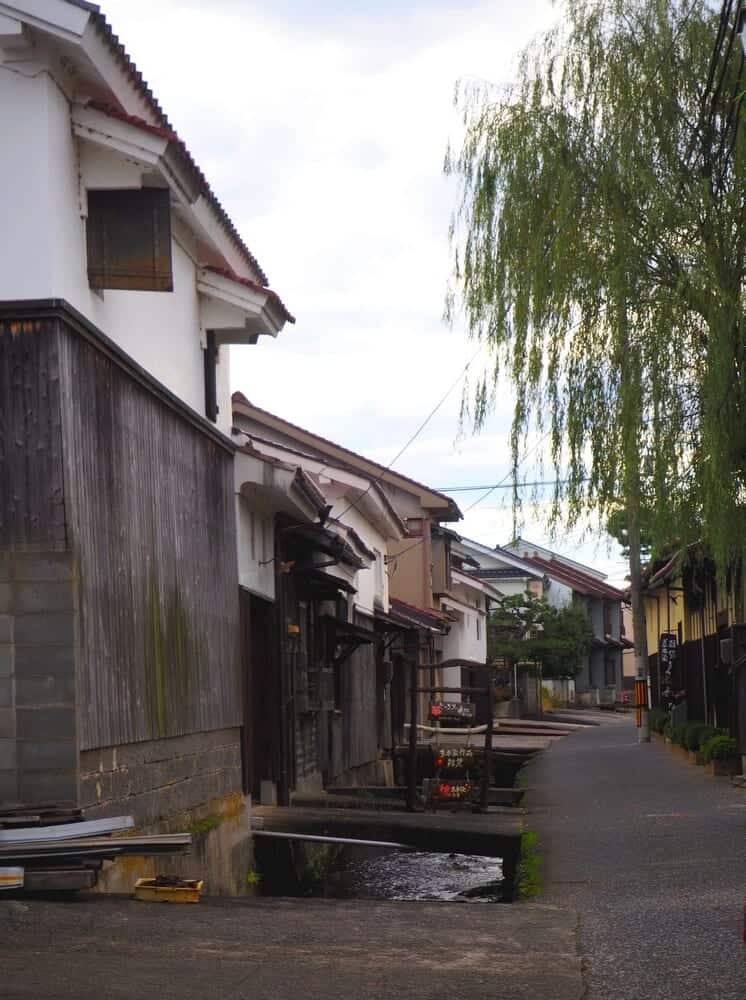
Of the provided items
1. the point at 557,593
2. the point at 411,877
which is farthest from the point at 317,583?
the point at 557,593

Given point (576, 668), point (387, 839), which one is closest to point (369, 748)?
point (387, 839)

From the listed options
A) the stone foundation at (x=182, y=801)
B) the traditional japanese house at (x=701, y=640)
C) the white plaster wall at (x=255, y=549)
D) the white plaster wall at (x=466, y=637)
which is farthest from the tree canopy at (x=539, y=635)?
the stone foundation at (x=182, y=801)

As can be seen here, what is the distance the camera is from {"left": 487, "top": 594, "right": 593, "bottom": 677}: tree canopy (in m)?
61.9

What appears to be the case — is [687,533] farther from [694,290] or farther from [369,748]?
[369,748]

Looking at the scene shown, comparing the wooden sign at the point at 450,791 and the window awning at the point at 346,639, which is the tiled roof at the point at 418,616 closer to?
the window awning at the point at 346,639

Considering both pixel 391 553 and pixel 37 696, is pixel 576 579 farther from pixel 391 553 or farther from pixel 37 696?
pixel 37 696

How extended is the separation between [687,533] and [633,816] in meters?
4.44

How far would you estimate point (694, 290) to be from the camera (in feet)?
48.4

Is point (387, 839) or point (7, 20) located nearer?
point (7, 20)

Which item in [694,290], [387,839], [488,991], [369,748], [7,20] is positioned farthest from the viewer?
[369,748]

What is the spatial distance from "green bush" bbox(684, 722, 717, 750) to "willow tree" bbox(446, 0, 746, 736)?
40.5 ft

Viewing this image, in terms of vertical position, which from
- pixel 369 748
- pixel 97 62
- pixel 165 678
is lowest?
pixel 369 748

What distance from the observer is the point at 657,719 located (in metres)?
39.0

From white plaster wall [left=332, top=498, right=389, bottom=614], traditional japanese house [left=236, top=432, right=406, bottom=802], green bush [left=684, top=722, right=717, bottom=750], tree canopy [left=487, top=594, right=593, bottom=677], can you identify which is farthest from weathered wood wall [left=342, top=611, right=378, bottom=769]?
tree canopy [left=487, top=594, right=593, bottom=677]
